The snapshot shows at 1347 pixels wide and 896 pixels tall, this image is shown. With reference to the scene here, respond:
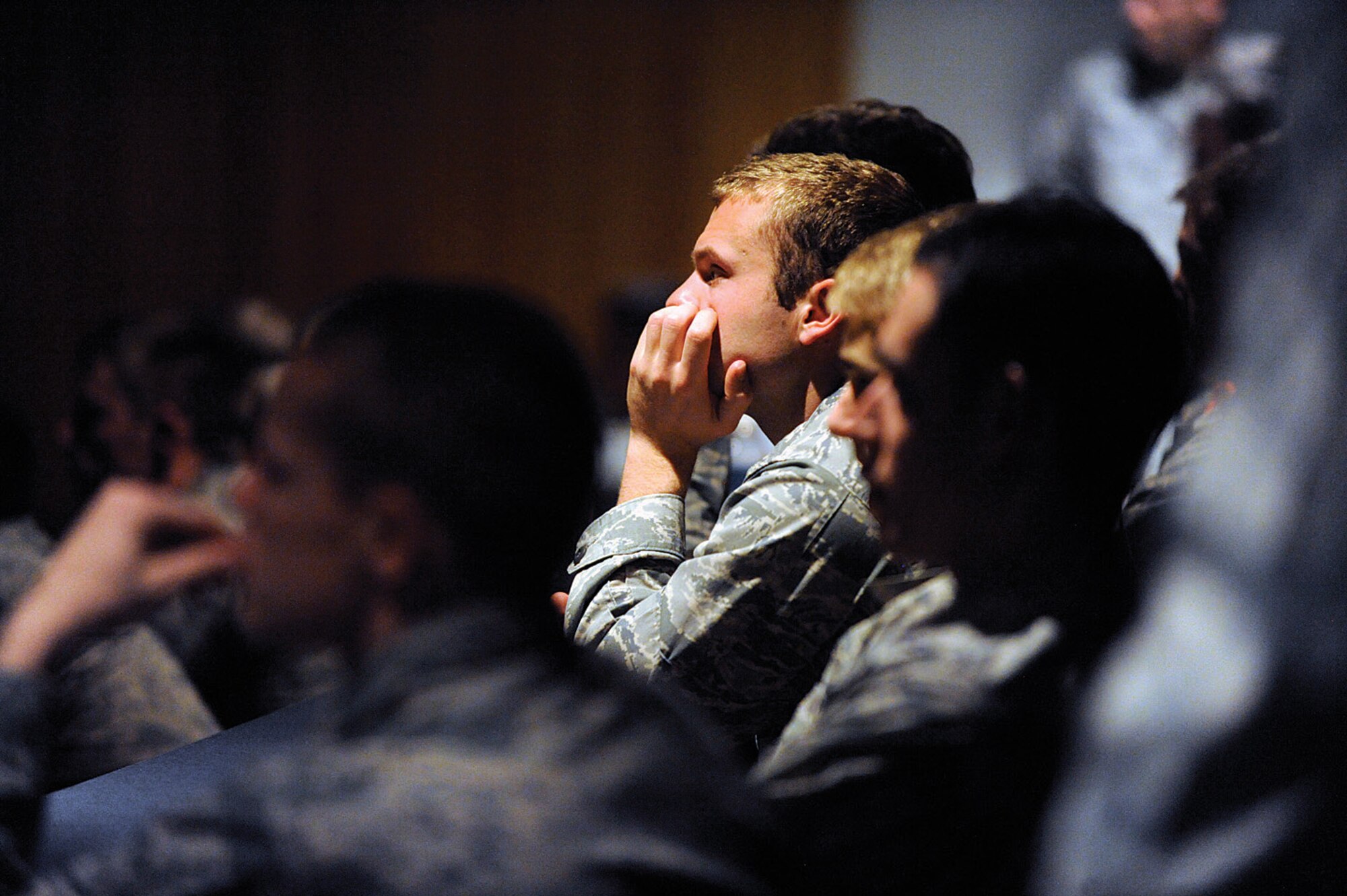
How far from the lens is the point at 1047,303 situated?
0.90 meters

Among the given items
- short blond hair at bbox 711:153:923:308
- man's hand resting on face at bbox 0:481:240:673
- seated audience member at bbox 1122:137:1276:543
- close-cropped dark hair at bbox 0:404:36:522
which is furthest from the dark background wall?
man's hand resting on face at bbox 0:481:240:673

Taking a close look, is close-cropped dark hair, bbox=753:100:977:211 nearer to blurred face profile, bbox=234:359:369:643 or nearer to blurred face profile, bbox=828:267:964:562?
blurred face profile, bbox=828:267:964:562

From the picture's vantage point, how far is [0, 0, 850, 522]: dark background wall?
393 centimetres

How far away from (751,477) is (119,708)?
0.78 m

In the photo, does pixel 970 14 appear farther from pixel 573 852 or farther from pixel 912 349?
pixel 573 852

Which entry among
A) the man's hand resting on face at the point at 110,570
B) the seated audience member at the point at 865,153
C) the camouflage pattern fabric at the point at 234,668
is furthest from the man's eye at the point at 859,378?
the camouflage pattern fabric at the point at 234,668

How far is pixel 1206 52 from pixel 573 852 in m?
2.30

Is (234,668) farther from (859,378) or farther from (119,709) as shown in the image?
(859,378)

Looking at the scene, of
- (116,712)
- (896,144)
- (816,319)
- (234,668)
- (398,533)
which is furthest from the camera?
(234,668)

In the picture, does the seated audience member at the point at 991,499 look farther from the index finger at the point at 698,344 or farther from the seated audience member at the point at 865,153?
the seated audience member at the point at 865,153

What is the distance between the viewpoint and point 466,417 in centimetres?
80

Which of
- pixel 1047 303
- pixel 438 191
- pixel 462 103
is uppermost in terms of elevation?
pixel 1047 303

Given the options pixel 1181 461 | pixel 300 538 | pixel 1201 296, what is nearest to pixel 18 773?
pixel 300 538

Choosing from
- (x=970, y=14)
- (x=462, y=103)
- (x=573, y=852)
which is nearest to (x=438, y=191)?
(x=462, y=103)
